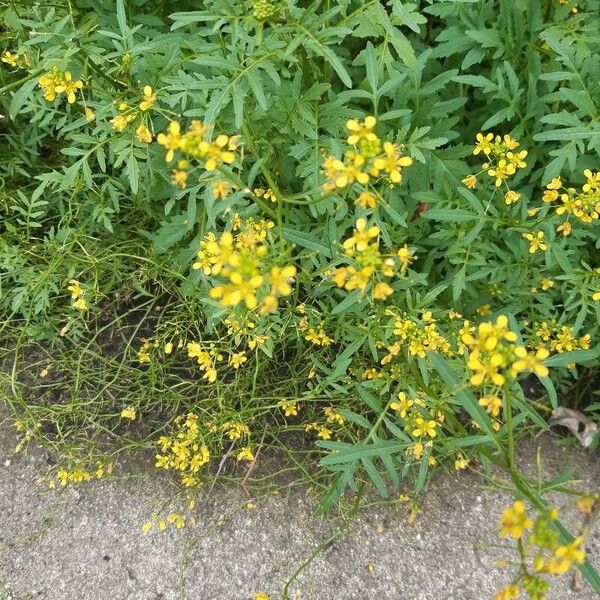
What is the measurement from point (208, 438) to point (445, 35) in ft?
5.90

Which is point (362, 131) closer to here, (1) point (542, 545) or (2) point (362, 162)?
(2) point (362, 162)

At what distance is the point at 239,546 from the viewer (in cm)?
257

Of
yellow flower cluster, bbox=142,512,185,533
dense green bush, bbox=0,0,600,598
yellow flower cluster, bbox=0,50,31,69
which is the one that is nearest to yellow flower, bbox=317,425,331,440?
dense green bush, bbox=0,0,600,598

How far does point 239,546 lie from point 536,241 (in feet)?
5.18

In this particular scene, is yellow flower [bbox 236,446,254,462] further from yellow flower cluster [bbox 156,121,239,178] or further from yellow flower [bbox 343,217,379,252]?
yellow flower cluster [bbox 156,121,239,178]

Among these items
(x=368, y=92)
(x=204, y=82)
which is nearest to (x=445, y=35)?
(x=368, y=92)

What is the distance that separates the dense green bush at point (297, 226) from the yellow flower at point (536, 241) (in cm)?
1

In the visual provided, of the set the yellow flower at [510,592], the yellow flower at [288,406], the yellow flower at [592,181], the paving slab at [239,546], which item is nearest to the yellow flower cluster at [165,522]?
the paving slab at [239,546]

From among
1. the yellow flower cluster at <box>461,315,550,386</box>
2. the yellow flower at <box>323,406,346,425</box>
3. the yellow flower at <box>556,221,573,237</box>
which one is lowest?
the yellow flower at <box>323,406,346,425</box>

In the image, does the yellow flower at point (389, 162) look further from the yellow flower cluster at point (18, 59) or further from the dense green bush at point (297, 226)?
the yellow flower cluster at point (18, 59)

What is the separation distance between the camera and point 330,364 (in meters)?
2.74

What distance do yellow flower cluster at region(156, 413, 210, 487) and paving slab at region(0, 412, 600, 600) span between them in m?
0.14

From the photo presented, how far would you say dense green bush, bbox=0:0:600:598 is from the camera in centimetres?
210

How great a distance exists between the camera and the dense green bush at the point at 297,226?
2.10 metres
